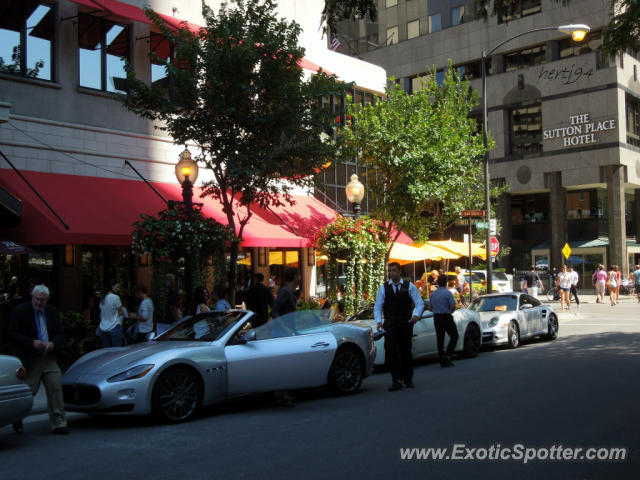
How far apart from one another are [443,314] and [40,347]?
759 centimetres

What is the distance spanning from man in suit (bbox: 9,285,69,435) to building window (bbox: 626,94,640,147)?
155ft

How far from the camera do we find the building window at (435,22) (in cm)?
5581

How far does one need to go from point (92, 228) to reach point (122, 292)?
320 centimetres

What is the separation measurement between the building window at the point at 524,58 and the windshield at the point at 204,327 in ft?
154

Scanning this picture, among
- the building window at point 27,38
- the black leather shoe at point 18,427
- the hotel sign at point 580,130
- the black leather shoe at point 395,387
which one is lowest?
the black leather shoe at point 395,387

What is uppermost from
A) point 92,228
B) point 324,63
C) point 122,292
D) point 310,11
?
point 310,11

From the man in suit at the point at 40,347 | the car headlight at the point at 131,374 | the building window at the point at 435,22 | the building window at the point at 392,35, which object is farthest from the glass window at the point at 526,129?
the man in suit at the point at 40,347

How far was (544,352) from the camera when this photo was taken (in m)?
14.8

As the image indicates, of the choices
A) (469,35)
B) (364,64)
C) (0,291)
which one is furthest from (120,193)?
(469,35)

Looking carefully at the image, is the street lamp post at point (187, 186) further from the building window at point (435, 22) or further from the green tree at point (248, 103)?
the building window at point (435, 22)

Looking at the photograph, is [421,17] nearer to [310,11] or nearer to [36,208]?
[310,11]

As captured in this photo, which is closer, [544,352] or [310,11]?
[544,352]

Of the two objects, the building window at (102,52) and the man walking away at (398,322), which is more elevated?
the building window at (102,52)

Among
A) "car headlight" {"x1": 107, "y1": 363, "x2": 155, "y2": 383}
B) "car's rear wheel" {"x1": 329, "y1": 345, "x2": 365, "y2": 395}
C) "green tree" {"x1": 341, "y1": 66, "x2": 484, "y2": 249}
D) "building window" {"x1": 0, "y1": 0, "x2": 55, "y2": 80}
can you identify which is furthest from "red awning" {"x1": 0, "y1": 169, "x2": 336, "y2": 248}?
"car's rear wheel" {"x1": 329, "y1": 345, "x2": 365, "y2": 395}
